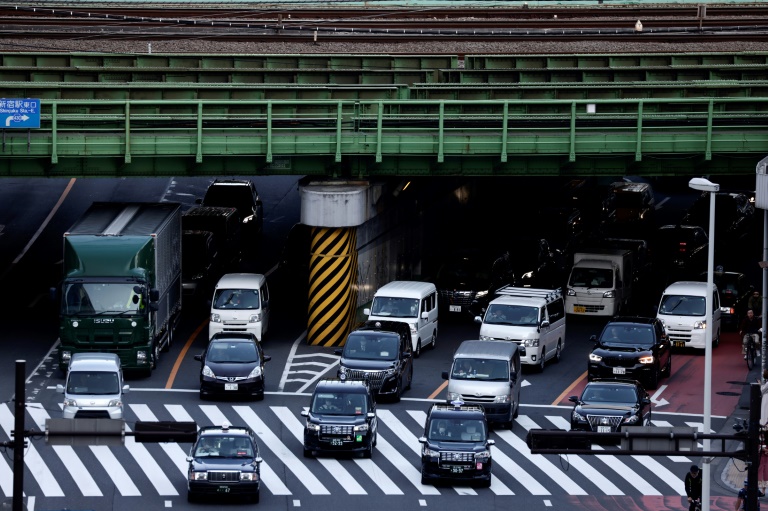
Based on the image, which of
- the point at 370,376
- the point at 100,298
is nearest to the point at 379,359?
the point at 370,376

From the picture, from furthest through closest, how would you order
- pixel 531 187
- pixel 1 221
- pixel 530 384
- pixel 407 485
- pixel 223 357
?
pixel 531 187 < pixel 1 221 < pixel 530 384 < pixel 223 357 < pixel 407 485

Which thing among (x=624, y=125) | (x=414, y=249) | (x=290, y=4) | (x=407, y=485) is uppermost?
(x=290, y=4)

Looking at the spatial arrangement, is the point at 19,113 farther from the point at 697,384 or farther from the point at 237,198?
the point at 697,384

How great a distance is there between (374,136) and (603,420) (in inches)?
593

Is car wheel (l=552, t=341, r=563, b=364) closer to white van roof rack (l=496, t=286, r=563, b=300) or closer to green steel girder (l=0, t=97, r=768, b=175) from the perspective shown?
white van roof rack (l=496, t=286, r=563, b=300)

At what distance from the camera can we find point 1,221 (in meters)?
70.2

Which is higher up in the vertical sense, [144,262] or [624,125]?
[624,125]

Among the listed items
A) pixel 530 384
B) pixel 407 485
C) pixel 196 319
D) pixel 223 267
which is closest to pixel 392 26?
pixel 223 267

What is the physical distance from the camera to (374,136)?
174ft

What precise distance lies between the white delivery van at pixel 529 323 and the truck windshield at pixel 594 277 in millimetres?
5675

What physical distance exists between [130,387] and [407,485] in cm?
1135

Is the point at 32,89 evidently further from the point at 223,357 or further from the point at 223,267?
the point at 223,357

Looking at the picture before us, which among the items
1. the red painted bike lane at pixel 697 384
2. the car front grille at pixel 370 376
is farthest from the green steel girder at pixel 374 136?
the car front grille at pixel 370 376

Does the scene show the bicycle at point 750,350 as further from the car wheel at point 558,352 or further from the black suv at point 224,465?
the black suv at point 224,465
